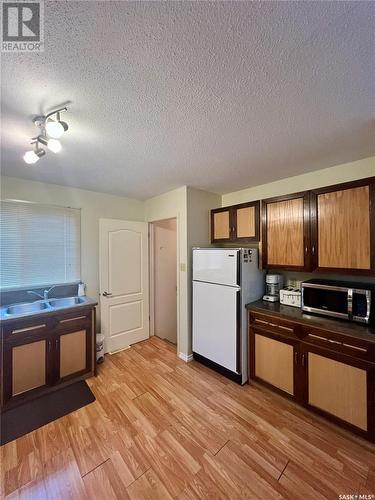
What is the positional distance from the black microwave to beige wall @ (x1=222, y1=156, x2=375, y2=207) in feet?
3.64

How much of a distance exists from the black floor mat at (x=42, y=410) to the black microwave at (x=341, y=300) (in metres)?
2.45

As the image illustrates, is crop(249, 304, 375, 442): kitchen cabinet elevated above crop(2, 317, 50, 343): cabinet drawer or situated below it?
below

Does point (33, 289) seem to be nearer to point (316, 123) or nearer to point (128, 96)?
point (128, 96)

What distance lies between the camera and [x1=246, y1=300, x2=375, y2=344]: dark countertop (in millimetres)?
1584

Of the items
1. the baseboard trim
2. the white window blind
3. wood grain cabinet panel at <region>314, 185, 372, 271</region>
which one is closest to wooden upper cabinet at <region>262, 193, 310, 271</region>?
wood grain cabinet panel at <region>314, 185, 372, 271</region>

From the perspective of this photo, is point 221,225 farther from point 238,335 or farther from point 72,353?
point 72,353

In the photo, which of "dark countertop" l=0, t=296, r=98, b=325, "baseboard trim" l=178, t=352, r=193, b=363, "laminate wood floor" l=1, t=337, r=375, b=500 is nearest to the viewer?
"laminate wood floor" l=1, t=337, r=375, b=500

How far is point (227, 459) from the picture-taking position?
57.4 inches

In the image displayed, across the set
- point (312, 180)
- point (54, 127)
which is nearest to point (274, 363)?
point (312, 180)

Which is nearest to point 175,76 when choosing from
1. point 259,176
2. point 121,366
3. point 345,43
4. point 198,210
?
point 345,43

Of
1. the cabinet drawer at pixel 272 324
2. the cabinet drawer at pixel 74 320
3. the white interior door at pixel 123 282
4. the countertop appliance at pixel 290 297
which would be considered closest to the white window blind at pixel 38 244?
the white interior door at pixel 123 282

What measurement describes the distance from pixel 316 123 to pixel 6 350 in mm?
3254

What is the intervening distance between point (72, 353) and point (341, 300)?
2857mm

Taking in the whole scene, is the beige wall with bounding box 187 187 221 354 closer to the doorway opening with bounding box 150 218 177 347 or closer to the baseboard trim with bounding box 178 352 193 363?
the baseboard trim with bounding box 178 352 193 363
